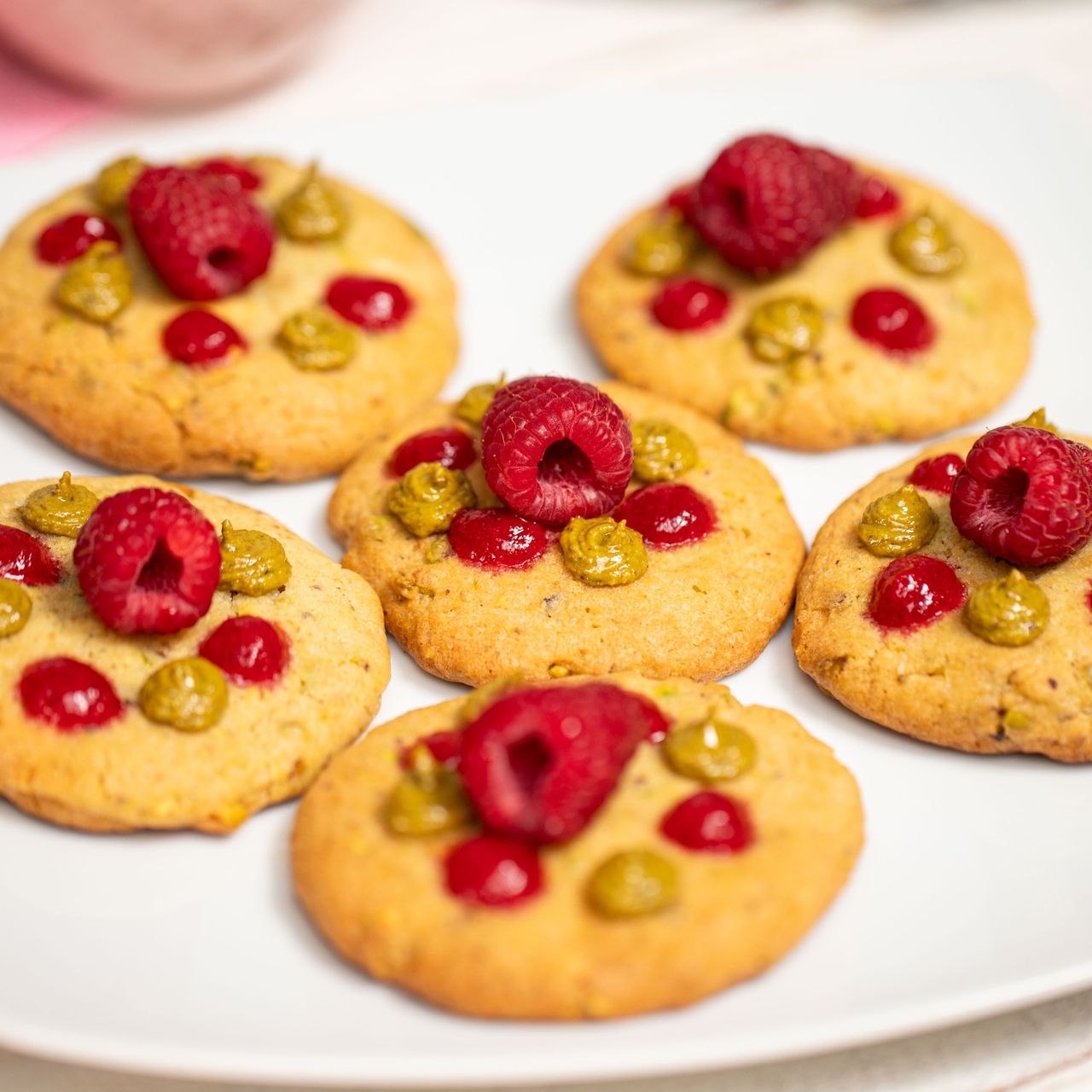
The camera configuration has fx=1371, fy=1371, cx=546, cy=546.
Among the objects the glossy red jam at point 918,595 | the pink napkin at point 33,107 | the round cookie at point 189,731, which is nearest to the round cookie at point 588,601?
the round cookie at point 189,731

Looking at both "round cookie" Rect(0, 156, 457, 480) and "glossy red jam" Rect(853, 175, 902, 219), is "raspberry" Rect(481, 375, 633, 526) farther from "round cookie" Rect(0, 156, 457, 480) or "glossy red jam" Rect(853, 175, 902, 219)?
"glossy red jam" Rect(853, 175, 902, 219)

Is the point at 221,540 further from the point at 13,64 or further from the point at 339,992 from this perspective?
the point at 13,64

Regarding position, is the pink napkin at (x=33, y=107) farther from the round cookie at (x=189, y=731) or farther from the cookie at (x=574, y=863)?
the cookie at (x=574, y=863)

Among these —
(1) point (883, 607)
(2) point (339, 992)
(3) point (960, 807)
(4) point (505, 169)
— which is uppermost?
(4) point (505, 169)

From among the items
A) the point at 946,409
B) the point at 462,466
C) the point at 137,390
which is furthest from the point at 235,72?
the point at 946,409

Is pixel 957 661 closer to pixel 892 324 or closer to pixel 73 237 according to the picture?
pixel 892 324

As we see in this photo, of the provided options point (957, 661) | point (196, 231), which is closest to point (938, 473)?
point (957, 661)

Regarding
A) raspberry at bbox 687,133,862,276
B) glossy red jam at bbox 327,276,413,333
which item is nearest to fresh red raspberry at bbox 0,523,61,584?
glossy red jam at bbox 327,276,413,333
